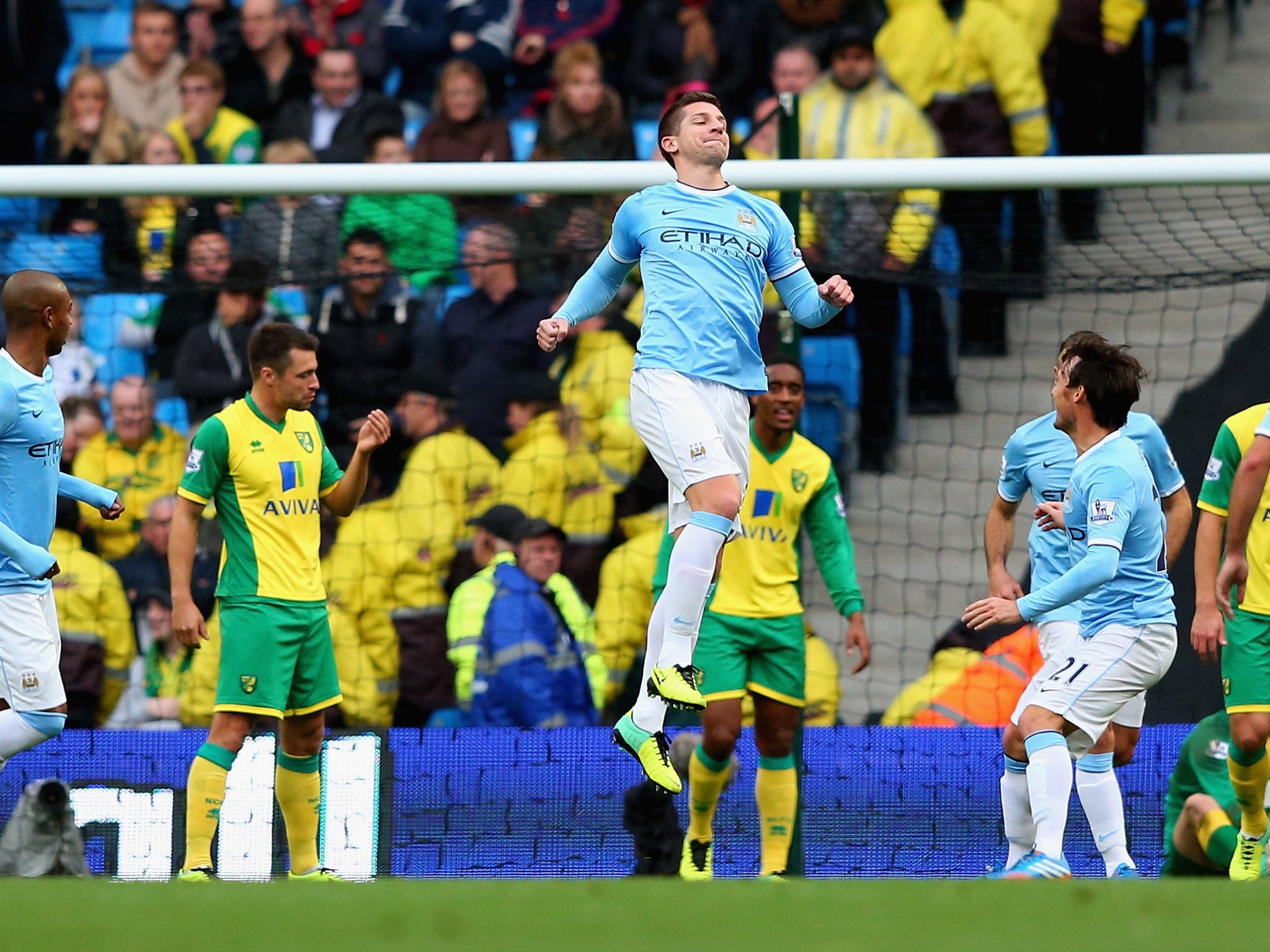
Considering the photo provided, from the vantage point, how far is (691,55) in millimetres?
9852

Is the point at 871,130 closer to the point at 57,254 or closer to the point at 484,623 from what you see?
the point at 484,623

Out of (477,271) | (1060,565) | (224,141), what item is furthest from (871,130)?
(224,141)

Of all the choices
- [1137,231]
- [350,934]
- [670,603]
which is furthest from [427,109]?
[350,934]

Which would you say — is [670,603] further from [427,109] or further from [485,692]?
[427,109]

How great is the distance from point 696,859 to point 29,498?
114 inches

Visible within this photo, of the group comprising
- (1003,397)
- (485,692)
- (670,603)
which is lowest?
(485,692)

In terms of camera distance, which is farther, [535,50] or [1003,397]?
[535,50]

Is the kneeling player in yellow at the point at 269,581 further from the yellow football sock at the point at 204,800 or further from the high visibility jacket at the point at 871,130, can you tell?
the high visibility jacket at the point at 871,130

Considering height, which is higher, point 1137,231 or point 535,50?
point 535,50

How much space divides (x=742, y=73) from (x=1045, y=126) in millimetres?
1677

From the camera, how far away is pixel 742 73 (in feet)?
31.9

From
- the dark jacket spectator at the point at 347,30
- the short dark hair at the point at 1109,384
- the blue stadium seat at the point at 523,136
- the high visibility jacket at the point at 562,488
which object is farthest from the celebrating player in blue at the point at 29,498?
the dark jacket spectator at the point at 347,30

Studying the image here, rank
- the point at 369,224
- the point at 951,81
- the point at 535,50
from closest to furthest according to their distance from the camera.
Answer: the point at 369,224 < the point at 951,81 < the point at 535,50

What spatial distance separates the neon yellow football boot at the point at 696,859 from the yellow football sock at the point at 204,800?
177cm
